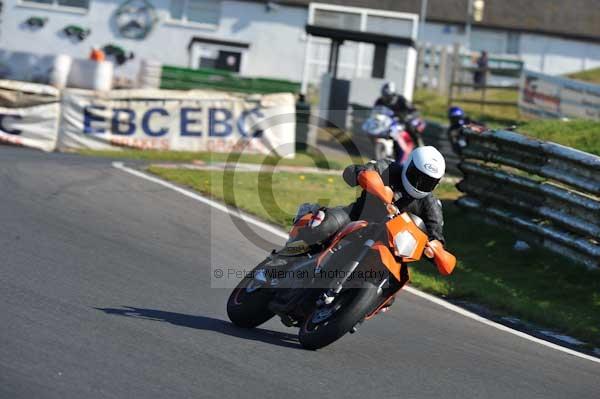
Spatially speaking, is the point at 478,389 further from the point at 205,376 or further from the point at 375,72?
the point at 375,72

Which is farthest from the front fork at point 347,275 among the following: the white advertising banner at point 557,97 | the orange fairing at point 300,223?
the white advertising banner at point 557,97

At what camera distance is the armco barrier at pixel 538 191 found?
395 inches

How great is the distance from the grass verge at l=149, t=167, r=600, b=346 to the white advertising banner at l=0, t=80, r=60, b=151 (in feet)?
14.4

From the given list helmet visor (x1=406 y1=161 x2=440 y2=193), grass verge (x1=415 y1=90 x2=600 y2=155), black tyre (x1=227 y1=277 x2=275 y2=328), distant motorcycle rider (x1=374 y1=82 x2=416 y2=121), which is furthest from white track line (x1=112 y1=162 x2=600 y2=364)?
distant motorcycle rider (x1=374 y1=82 x2=416 y2=121)

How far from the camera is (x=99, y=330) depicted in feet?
20.7

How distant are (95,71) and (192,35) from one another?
15.1 metres

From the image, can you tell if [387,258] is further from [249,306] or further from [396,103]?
[396,103]

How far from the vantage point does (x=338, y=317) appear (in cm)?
632

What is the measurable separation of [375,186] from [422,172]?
35cm

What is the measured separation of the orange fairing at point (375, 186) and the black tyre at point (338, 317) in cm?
56

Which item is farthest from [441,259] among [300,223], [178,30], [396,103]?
[178,30]

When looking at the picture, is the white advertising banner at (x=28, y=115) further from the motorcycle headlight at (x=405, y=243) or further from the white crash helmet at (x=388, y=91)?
the motorcycle headlight at (x=405, y=243)

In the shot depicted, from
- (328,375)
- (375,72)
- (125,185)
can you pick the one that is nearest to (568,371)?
(328,375)

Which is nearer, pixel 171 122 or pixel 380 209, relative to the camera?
pixel 380 209
